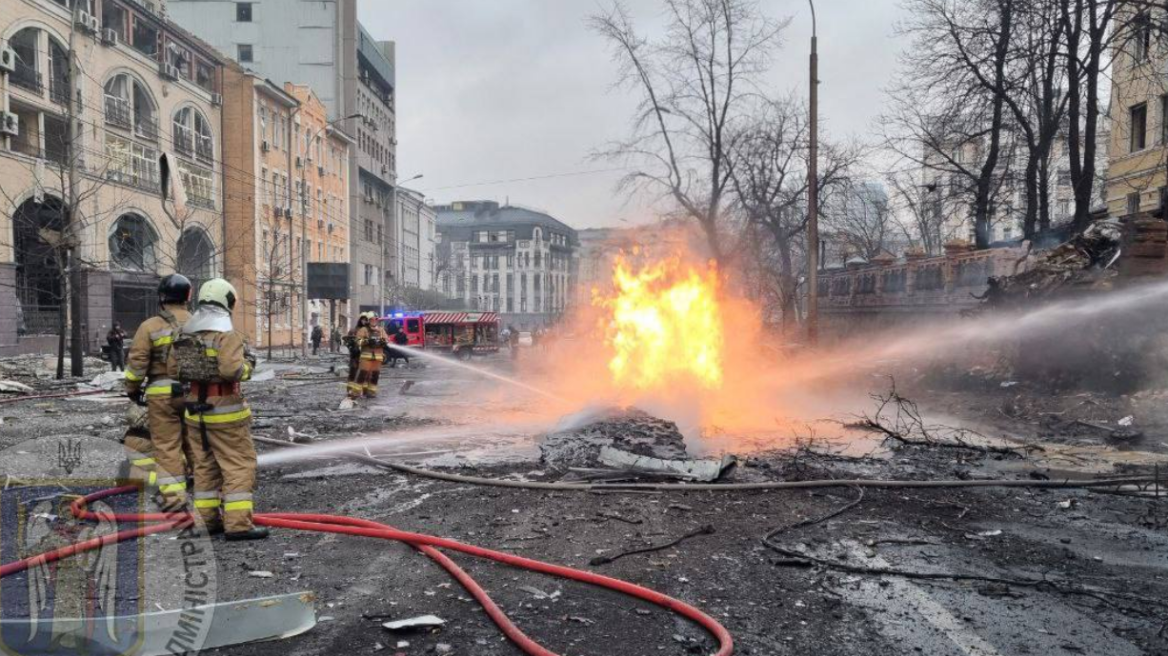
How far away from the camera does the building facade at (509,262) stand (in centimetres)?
10756

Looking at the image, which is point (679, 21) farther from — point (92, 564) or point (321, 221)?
point (321, 221)

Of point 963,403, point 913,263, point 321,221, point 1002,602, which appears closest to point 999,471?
point 1002,602

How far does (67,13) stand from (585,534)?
98.1ft

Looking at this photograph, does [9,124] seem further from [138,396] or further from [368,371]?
[138,396]

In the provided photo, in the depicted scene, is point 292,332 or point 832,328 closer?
point 832,328

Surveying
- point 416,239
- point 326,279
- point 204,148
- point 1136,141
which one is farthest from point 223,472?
point 416,239

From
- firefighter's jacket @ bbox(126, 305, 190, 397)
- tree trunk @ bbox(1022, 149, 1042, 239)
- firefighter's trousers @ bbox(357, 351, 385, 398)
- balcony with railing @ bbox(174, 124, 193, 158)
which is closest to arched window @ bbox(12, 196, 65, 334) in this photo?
balcony with railing @ bbox(174, 124, 193, 158)

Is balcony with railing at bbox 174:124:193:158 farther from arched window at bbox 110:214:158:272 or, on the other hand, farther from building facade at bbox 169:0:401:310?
building facade at bbox 169:0:401:310

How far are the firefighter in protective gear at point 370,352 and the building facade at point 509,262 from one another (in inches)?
3572

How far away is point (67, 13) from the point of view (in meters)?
25.4

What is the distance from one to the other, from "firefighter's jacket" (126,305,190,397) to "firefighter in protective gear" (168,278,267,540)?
154 mm

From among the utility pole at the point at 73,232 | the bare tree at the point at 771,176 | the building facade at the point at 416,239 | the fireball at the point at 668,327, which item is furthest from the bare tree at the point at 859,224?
the building facade at the point at 416,239

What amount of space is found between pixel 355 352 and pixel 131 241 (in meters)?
22.0

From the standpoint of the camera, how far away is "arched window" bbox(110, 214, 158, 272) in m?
28.7
